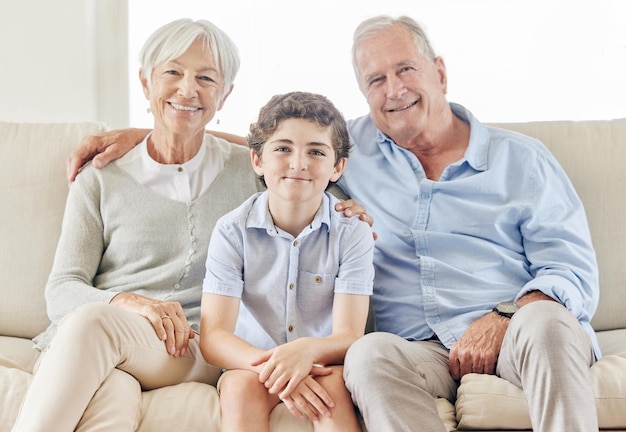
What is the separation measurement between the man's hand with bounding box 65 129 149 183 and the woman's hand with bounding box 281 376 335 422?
2.80 ft

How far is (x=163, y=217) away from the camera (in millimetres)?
2020

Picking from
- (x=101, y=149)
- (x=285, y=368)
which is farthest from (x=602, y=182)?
(x=101, y=149)

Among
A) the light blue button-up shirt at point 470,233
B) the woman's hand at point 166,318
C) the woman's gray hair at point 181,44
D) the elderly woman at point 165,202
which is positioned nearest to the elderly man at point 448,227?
the light blue button-up shirt at point 470,233

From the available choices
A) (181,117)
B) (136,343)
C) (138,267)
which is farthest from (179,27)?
(136,343)

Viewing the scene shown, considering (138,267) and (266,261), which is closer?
(266,261)

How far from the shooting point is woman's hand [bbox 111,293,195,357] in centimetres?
172

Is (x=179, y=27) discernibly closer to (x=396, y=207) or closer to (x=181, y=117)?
(x=181, y=117)

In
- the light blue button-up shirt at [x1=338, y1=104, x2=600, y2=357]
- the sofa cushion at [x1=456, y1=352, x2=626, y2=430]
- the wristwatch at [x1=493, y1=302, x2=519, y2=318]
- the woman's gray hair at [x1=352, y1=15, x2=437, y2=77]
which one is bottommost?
the sofa cushion at [x1=456, y1=352, x2=626, y2=430]

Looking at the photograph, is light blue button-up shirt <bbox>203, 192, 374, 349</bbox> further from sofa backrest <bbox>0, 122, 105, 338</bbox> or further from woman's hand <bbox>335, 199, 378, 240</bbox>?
sofa backrest <bbox>0, 122, 105, 338</bbox>

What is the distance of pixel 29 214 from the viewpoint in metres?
2.19

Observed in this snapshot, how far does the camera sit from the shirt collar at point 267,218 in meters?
1.80

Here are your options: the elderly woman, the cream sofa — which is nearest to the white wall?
the cream sofa

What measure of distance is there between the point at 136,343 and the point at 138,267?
0.39 metres

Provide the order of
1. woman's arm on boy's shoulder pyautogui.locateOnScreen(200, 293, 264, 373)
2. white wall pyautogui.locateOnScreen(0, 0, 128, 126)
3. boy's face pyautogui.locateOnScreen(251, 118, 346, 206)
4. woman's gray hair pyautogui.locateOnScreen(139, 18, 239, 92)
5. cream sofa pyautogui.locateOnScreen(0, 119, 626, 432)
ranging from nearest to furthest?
woman's arm on boy's shoulder pyautogui.locateOnScreen(200, 293, 264, 373), boy's face pyautogui.locateOnScreen(251, 118, 346, 206), woman's gray hair pyautogui.locateOnScreen(139, 18, 239, 92), cream sofa pyautogui.locateOnScreen(0, 119, 626, 432), white wall pyautogui.locateOnScreen(0, 0, 128, 126)
